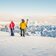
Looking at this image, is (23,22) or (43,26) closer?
(23,22)

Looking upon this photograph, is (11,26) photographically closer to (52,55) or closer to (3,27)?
(52,55)

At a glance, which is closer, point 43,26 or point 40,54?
point 40,54

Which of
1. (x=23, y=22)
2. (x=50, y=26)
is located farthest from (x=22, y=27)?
(x=50, y=26)

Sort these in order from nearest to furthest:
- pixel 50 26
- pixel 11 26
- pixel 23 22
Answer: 1. pixel 23 22
2. pixel 11 26
3. pixel 50 26

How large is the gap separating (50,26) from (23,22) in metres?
27.4

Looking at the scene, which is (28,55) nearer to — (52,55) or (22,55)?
(22,55)

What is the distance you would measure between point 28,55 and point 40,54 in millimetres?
629

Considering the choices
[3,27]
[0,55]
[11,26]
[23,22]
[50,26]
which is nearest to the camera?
[0,55]

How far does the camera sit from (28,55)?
11.0 meters

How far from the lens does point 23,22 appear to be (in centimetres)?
2270

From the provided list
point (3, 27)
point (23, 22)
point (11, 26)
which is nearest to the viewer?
point (23, 22)

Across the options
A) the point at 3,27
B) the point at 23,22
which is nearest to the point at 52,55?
the point at 23,22

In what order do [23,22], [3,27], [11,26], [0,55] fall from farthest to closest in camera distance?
1. [3,27]
2. [11,26]
3. [23,22]
4. [0,55]

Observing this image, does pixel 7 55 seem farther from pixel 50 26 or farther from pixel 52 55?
pixel 50 26
